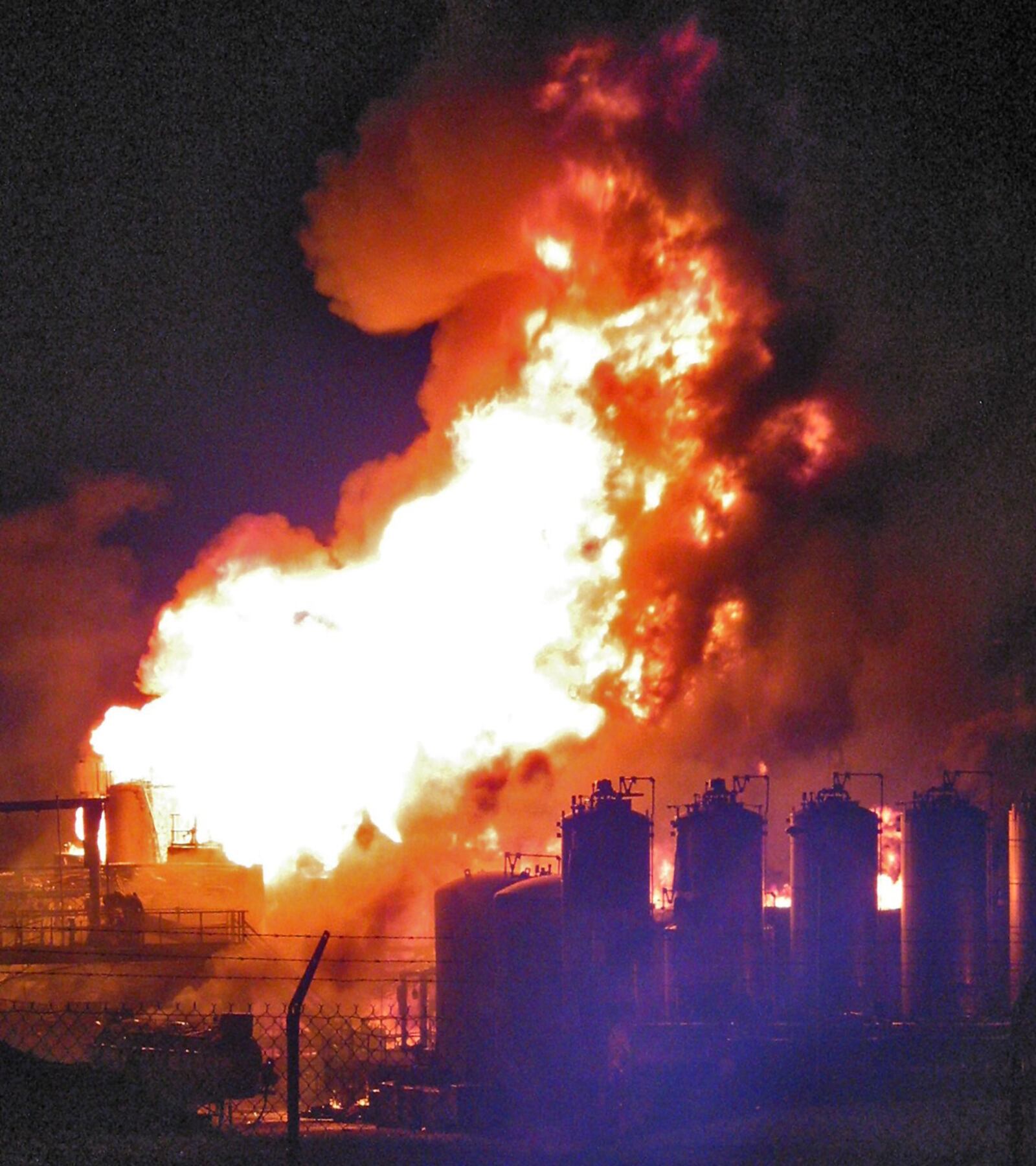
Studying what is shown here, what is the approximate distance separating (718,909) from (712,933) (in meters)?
0.51

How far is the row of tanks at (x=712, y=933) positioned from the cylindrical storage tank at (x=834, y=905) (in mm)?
39

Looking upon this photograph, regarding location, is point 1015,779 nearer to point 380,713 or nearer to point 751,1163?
point 380,713

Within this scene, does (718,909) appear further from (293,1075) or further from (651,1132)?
(293,1075)

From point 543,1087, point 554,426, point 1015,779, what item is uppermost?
point 554,426

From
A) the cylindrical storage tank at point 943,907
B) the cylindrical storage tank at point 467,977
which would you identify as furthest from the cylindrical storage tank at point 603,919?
the cylindrical storage tank at point 943,907

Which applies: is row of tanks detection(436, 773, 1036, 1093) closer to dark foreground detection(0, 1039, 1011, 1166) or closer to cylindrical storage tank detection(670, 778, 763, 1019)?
cylindrical storage tank detection(670, 778, 763, 1019)

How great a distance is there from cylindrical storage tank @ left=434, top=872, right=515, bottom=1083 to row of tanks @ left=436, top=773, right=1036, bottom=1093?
40 millimetres

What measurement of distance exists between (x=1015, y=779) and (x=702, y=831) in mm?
15443

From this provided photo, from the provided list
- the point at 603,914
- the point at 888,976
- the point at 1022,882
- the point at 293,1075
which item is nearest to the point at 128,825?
the point at 888,976

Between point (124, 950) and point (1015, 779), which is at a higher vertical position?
point (1015, 779)

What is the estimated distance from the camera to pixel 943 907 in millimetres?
35125

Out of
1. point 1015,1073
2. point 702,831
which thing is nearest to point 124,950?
point 702,831

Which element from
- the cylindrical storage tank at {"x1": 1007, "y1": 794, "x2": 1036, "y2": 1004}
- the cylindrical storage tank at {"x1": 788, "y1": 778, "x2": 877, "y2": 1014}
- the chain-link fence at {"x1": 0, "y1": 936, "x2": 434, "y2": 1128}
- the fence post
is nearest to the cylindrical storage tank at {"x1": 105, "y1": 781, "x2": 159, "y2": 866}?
the chain-link fence at {"x1": 0, "y1": 936, "x2": 434, "y2": 1128}

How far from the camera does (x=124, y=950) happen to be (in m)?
36.2
